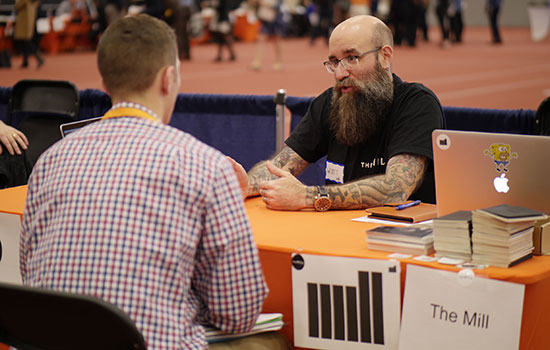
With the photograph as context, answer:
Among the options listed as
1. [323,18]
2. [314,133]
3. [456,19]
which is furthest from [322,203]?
[323,18]

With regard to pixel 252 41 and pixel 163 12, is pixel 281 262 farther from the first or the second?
pixel 252 41

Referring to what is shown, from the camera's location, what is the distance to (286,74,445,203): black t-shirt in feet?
10.1

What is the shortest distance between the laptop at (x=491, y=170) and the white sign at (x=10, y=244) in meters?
1.56

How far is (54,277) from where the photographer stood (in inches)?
65.8

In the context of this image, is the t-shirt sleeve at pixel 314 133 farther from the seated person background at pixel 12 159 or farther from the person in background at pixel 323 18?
the person in background at pixel 323 18

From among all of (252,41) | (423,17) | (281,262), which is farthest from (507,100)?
(252,41)

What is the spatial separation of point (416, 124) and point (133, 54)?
5.46 feet

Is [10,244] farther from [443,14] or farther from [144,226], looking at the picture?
[443,14]

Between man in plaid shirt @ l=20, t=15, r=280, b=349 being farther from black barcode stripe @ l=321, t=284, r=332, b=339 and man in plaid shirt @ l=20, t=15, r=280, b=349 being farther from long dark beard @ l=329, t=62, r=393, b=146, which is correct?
long dark beard @ l=329, t=62, r=393, b=146

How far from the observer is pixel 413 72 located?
13742mm

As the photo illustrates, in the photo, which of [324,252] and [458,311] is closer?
[458,311]

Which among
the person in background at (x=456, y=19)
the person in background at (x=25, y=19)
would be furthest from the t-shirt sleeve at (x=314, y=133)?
the person in background at (x=456, y=19)

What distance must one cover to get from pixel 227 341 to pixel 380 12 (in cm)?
2410

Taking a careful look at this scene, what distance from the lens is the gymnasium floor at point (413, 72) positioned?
11.0 metres
